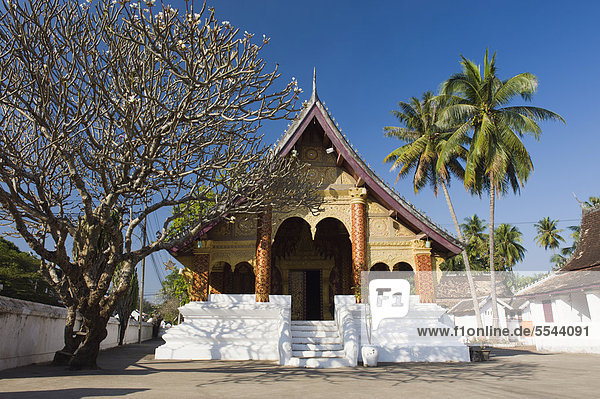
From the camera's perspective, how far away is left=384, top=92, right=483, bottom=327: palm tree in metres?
25.3

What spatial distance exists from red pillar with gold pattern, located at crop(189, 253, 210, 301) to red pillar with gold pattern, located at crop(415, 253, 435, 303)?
21.5 ft

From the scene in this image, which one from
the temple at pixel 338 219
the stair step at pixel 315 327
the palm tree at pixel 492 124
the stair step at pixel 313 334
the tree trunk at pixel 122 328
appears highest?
the palm tree at pixel 492 124

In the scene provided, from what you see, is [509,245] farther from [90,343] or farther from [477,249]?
[90,343]

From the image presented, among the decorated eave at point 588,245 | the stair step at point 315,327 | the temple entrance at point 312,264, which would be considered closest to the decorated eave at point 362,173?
the temple entrance at point 312,264

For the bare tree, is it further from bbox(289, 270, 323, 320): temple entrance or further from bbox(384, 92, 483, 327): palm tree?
bbox(384, 92, 483, 327): palm tree

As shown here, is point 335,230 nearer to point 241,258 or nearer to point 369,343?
point 241,258

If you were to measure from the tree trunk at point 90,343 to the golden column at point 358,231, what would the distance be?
708 centimetres

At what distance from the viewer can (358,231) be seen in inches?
519

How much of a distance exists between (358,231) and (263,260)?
10.3 ft

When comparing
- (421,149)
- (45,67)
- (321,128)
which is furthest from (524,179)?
(45,67)

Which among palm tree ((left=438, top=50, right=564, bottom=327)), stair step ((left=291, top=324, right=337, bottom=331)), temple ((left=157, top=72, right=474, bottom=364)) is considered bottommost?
stair step ((left=291, top=324, right=337, bottom=331))

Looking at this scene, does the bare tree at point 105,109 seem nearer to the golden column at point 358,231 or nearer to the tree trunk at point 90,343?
the tree trunk at point 90,343

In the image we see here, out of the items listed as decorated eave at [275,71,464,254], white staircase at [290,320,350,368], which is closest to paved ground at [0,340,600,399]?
white staircase at [290,320,350,368]

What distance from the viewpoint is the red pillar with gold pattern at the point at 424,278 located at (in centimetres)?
1261
